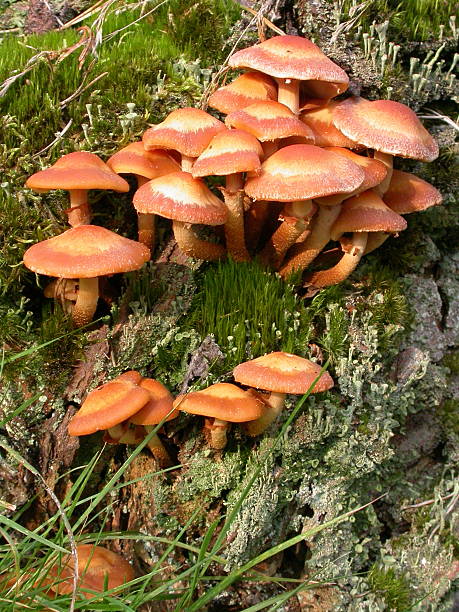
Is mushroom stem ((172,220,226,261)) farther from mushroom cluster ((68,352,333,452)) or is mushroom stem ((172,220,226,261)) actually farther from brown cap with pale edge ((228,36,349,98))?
brown cap with pale edge ((228,36,349,98))

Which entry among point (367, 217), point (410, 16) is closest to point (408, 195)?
point (367, 217)

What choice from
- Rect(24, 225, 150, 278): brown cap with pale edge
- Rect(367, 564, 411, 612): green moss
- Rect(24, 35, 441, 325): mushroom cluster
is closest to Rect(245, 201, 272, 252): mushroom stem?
Rect(24, 35, 441, 325): mushroom cluster

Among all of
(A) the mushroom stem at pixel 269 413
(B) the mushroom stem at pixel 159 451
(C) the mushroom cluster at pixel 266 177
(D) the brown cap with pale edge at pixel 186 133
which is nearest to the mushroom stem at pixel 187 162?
(C) the mushroom cluster at pixel 266 177

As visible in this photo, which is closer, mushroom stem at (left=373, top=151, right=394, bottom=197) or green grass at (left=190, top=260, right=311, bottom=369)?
green grass at (left=190, top=260, right=311, bottom=369)

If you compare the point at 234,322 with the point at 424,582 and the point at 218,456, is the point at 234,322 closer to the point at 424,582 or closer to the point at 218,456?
the point at 218,456

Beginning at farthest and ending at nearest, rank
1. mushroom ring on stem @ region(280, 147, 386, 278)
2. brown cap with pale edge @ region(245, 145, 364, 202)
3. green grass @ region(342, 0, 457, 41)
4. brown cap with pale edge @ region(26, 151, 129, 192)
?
→ green grass @ region(342, 0, 457, 41) < mushroom ring on stem @ region(280, 147, 386, 278) < brown cap with pale edge @ region(26, 151, 129, 192) < brown cap with pale edge @ region(245, 145, 364, 202)

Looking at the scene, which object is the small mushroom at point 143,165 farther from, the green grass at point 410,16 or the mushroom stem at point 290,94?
the green grass at point 410,16
